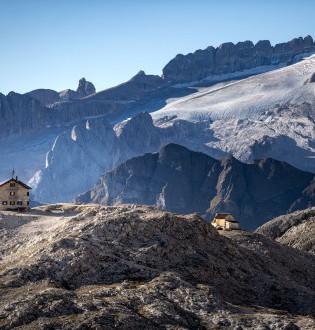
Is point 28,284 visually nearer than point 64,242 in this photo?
Yes

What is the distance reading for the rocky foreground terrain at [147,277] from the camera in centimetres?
6191

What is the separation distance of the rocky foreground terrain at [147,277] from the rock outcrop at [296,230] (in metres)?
22.8

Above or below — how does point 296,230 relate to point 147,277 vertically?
below

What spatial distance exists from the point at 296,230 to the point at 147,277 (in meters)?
63.3

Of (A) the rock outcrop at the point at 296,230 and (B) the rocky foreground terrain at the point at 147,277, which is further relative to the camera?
(A) the rock outcrop at the point at 296,230

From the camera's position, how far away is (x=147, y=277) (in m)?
71.8

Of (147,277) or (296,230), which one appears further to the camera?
(296,230)

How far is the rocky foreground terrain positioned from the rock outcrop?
2281 cm

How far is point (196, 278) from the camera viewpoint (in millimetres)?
75188

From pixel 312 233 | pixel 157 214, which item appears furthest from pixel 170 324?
pixel 312 233

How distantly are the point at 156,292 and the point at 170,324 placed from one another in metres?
6.09

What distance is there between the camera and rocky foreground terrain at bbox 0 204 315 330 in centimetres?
6191

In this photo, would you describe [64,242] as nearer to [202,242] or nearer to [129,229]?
[129,229]

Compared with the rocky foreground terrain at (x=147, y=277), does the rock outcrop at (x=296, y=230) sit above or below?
below
